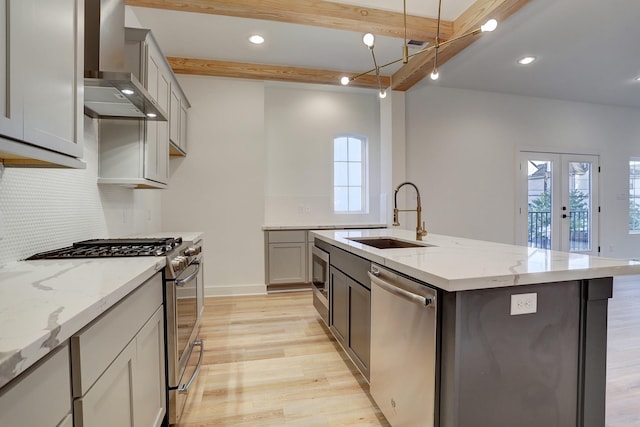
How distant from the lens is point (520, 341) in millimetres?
1155

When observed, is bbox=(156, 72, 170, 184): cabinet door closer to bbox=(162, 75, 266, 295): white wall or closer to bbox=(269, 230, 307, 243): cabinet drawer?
bbox=(162, 75, 266, 295): white wall

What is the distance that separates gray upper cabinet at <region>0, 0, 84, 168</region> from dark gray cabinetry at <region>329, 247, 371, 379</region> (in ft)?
4.92

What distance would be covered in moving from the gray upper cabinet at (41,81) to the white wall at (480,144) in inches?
158

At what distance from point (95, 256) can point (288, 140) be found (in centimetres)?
341

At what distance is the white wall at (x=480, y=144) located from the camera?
4574 millimetres

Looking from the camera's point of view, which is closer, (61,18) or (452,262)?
(61,18)

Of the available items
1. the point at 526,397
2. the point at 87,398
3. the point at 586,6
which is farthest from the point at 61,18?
the point at 586,6

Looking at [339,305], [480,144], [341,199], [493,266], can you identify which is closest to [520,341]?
[493,266]

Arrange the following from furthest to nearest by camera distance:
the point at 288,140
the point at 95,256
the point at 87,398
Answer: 1. the point at 288,140
2. the point at 95,256
3. the point at 87,398

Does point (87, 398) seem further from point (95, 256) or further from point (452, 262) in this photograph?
point (452, 262)

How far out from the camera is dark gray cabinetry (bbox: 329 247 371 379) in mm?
1797

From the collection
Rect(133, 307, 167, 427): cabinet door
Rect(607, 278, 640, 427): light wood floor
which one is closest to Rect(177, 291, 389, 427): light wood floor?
Rect(133, 307, 167, 427): cabinet door

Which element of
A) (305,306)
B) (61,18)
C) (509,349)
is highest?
(61,18)

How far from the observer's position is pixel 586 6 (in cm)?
266
